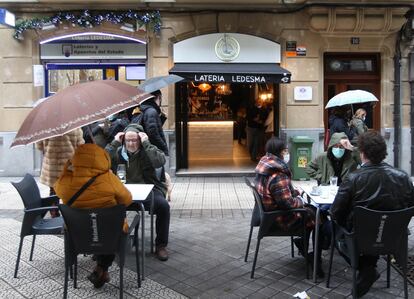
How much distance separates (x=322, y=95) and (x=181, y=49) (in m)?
Answer: 3.56

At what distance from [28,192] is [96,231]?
137 cm

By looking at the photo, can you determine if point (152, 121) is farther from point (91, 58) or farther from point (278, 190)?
point (91, 58)

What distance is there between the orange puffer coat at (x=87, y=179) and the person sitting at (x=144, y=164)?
1083 millimetres

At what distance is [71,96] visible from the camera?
3398mm

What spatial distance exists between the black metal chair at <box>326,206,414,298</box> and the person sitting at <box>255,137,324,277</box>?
639mm

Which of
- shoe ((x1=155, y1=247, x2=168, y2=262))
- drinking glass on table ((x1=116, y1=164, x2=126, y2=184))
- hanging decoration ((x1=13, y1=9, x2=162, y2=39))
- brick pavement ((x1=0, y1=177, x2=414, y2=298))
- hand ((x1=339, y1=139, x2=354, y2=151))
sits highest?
hanging decoration ((x1=13, y1=9, x2=162, y2=39))

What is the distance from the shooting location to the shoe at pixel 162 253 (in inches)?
190

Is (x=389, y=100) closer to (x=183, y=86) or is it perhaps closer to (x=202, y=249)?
(x=183, y=86)

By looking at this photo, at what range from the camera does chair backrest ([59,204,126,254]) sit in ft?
11.5

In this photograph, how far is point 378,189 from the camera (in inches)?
142

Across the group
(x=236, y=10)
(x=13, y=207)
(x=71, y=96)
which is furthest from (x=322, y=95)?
(x=71, y=96)

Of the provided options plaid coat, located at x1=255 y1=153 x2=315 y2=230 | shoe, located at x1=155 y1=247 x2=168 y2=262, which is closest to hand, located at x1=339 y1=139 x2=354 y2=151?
plaid coat, located at x1=255 y1=153 x2=315 y2=230

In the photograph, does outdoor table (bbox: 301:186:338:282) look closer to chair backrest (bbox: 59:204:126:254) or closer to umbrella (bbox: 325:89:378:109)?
chair backrest (bbox: 59:204:126:254)

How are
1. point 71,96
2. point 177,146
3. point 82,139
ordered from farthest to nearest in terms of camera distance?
1. point 177,146
2. point 82,139
3. point 71,96
